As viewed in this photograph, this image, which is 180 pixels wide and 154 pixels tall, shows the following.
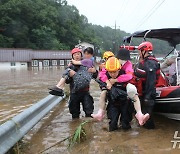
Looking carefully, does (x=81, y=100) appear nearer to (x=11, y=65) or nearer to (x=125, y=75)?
(x=125, y=75)

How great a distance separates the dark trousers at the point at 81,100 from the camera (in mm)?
6070

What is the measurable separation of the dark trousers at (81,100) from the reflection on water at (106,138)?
25cm

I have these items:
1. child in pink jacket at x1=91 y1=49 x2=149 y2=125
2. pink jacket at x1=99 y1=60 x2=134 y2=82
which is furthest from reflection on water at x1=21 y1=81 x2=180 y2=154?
pink jacket at x1=99 y1=60 x2=134 y2=82

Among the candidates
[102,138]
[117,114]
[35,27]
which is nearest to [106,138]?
[102,138]

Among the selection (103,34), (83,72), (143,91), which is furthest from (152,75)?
(103,34)

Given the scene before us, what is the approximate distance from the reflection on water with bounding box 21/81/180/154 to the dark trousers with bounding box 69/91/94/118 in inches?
9.8

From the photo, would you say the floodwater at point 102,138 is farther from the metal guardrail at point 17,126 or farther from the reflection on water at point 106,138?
the metal guardrail at point 17,126

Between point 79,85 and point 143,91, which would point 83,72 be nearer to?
point 79,85

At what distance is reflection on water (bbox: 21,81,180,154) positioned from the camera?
3.96 meters

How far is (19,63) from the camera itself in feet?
185

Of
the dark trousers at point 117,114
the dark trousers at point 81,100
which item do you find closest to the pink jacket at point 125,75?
the dark trousers at point 117,114

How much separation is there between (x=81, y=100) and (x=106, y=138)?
1724 mm

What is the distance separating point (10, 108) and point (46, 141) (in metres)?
3.12

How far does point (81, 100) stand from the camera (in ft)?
20.2
